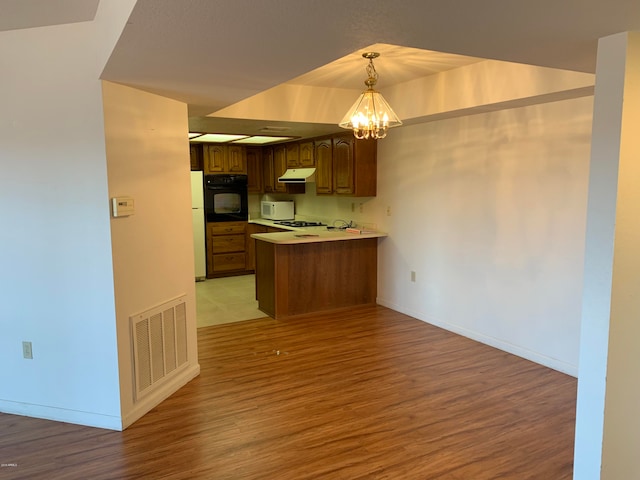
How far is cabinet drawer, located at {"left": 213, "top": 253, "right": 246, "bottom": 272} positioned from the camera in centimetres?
747

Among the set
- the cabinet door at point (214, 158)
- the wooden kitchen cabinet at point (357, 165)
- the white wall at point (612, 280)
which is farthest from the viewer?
the cabinet door at point (214, 158)

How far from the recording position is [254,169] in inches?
312

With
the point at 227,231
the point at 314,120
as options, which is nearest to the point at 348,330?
the point at 314,120

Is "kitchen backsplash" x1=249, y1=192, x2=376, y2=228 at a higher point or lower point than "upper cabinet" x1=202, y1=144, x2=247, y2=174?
lower

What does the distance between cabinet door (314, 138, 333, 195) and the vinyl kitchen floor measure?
1.76 meters

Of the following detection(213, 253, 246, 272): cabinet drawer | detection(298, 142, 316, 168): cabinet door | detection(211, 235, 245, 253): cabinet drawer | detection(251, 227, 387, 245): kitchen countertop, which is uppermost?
detection(298, 142, 316, 168): cabinet door

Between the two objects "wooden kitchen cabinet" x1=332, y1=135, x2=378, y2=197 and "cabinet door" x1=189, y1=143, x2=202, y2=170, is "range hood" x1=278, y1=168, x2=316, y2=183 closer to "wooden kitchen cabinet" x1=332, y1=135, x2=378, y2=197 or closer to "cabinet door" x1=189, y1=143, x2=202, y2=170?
"wooden kitchen cabinet" x1=332, y1=135, x2=378, y2=197

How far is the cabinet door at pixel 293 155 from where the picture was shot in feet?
22.2

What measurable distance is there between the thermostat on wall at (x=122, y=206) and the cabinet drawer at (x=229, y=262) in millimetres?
4682

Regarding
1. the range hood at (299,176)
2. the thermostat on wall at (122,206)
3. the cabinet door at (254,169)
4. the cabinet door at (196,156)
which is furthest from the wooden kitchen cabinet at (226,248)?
the thermostat on wall at (122,206)

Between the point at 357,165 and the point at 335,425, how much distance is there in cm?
339

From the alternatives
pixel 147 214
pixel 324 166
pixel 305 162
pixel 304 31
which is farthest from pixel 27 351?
pixel 305 162

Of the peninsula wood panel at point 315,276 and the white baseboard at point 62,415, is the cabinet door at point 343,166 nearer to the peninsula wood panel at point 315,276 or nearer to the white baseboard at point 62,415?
the peninsula wood panel at point 315,276

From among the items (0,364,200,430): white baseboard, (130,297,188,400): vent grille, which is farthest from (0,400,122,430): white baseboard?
(130,297,188,400): vent grille
